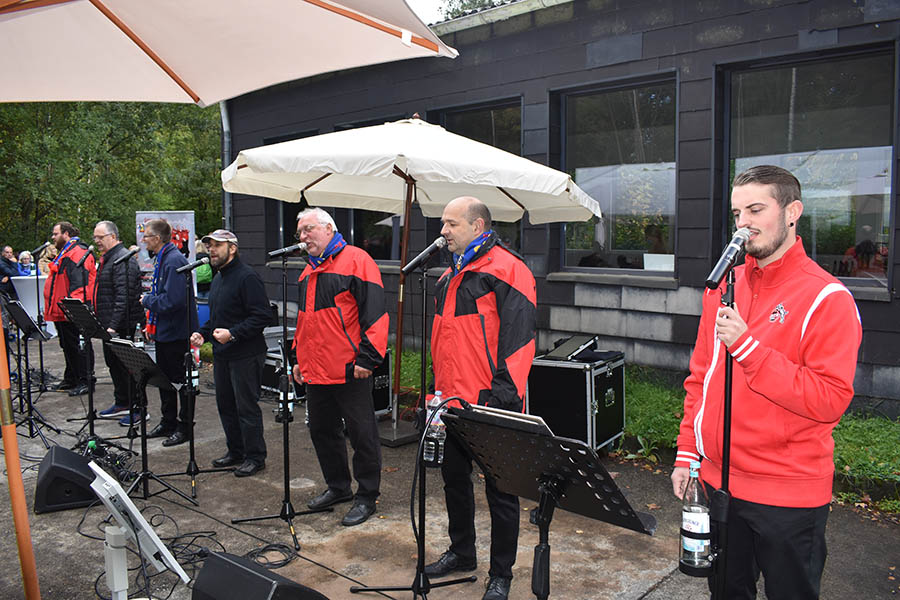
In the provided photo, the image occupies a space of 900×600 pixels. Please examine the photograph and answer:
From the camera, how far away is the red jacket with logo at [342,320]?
15.8ft

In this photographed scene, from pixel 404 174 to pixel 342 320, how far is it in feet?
6.03

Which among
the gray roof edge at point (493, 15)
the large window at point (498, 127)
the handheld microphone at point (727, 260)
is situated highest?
the gray roof edge at point (493, 15)

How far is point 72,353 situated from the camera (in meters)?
9.05

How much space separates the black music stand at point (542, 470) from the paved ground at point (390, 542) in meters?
1.35

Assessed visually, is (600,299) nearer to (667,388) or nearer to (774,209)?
(667,388)

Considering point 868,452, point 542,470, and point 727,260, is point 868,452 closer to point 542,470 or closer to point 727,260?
point 542,470

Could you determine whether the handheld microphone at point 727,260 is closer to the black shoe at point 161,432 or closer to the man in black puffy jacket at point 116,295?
the black shoe at point 161,432

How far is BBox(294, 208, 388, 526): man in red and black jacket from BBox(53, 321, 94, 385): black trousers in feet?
17.1

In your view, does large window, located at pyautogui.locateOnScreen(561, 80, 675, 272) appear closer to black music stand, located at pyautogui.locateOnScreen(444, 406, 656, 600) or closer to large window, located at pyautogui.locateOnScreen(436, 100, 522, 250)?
large window, located at pyautogui.locateOnScreen(436, 100, 522, 250)

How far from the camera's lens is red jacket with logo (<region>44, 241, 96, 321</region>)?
28.2 ft

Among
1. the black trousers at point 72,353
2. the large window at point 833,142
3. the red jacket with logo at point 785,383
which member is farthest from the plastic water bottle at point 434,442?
the black trousers at point 72,353

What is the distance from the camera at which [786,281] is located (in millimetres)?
2404

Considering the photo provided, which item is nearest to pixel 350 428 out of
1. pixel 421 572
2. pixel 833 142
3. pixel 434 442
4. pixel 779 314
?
pixel 421 572

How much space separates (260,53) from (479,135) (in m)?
5.71
